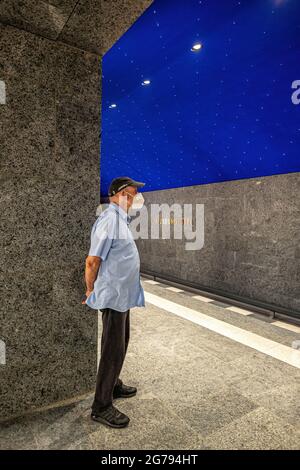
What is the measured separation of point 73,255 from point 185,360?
1.78 m

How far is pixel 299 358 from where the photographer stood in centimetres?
353

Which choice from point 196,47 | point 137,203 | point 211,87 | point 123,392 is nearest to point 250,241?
point 211,87

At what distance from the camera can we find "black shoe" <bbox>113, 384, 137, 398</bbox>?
2.62 m

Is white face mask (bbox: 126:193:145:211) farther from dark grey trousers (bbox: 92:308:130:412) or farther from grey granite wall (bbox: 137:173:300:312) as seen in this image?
grey granite wall (bbox: 137:173:300:312)

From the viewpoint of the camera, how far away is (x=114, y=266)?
2.23 m

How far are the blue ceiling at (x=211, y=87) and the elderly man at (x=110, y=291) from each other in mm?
2417

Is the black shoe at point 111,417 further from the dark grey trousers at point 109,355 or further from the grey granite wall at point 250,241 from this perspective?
the grey granite wall at point 250,241

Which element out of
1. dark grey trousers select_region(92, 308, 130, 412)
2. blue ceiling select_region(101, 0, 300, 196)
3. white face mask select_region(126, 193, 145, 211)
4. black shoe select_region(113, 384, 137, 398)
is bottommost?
black shoe select_region(113, 384, 137, 398)

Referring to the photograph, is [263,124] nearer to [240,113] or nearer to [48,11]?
[240,113]

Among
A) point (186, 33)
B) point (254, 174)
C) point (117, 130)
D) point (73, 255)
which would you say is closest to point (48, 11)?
point (73, 255)

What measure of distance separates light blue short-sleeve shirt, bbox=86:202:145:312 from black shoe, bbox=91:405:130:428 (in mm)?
767

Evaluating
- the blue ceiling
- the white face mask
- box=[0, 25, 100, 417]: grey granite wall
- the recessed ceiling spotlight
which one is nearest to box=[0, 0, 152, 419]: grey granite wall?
box=[0, 25, 100, 417]: grey granite wall

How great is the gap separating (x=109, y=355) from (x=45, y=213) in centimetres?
119

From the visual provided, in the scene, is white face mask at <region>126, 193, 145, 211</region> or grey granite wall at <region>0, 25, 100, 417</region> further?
white face mask at <region>126, 193, 145, 211</region>
